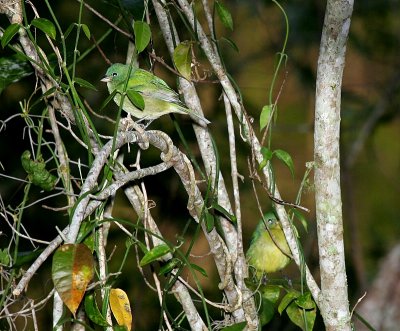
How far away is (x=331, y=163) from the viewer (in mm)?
2836

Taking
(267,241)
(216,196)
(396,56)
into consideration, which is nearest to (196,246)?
(396,56)

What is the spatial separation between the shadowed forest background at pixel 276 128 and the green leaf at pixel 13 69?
22.5 inches

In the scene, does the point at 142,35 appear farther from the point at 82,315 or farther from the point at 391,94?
the point at 391,94

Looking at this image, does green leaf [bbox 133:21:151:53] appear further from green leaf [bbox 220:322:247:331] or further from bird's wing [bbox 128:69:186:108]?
green leaf [bbox 220:322:247:331]

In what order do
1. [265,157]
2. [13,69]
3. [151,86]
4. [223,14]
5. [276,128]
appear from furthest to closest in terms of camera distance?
[276,128]
[151,86]
[13,69]
[223,14]
[265,157]

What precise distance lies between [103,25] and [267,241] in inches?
85.8

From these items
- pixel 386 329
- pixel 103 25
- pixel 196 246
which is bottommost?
pixel 196 246

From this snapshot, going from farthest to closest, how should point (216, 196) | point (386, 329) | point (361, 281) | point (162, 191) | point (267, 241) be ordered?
point (361, 281) < point (162, 191) < point (386, 329) < point (267, 241) < point (216, 196)

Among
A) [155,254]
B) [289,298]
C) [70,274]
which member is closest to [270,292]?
[289,298]

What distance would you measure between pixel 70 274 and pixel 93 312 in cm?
46

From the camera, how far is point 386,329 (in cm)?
495

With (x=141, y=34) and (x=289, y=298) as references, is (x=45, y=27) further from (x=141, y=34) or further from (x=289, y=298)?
(x=289, y=298)

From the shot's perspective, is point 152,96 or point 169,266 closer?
point 169,266

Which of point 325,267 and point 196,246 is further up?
point 325,267
